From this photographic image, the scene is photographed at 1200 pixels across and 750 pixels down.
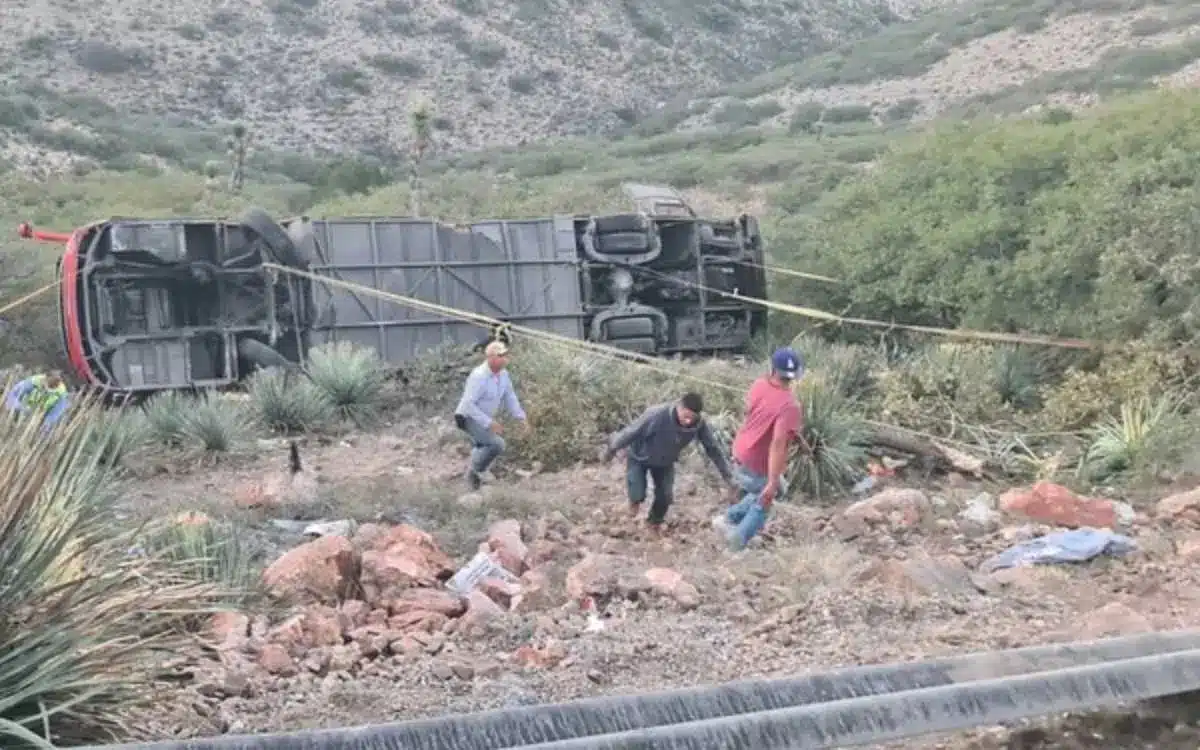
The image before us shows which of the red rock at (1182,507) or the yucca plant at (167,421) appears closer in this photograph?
the red rock at (1182,507)

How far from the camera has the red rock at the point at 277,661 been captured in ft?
22.9

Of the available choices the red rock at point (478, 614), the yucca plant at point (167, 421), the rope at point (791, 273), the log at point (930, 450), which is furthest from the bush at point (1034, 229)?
the yucca plant at point (167, 421)

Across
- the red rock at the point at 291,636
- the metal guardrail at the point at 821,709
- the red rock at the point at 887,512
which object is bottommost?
the red rock at the point at 887,512

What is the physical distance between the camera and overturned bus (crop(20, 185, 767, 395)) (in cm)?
1878

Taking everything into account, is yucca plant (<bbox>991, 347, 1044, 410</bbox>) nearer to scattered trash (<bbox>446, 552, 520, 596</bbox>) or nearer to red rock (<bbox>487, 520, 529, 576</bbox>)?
red rock (<bbox>487, 520, 529, 576</bbox>)

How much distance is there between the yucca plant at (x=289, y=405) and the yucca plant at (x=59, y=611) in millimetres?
12282

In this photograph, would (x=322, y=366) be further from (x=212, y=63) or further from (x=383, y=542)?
(x=212, y=63)

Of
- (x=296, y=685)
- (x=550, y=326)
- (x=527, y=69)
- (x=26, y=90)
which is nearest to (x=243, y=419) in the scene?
(x=550, y=326)

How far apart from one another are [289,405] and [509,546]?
7.94m

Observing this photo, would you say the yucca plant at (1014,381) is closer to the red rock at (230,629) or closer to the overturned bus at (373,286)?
the overturned bus at (373,286)

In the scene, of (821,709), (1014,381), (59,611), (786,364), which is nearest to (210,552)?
(786,364)

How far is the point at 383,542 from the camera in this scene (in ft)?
33.0

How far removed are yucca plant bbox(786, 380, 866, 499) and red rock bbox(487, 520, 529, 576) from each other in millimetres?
3183

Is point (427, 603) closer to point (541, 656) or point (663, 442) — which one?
point (541, 656)
